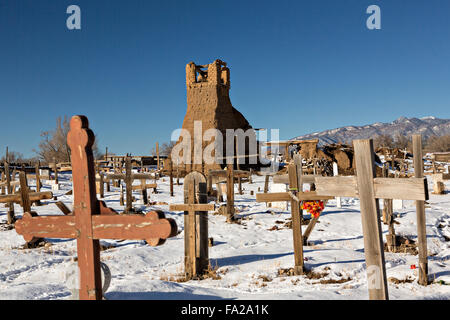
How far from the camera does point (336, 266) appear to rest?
23.2ft

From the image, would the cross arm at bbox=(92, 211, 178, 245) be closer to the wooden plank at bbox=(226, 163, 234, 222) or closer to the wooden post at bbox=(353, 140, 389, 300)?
the wooden post at bbox=(353, 140, 389, 300)

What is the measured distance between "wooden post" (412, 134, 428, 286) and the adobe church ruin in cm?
2861

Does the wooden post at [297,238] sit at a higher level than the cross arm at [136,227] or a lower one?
lower

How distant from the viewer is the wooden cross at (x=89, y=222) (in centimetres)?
300

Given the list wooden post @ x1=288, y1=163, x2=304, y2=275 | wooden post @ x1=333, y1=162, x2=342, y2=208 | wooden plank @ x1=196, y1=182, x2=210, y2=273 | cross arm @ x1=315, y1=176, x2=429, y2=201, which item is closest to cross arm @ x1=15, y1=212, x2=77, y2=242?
cross arm @ x1=315, y1=176, x2=429, y2=201

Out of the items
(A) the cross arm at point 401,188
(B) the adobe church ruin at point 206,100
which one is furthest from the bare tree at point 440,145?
(A) the cross arm at point 401,188

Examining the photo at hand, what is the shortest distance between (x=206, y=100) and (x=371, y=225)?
33078mm

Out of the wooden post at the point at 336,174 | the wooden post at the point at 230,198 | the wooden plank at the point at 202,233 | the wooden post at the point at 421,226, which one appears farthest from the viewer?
the wooden post at the point at 336,174

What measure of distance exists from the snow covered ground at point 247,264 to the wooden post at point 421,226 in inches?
8.6

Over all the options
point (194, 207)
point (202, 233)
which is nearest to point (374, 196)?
point (194, 207)

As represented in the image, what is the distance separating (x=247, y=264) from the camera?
7.75 meters

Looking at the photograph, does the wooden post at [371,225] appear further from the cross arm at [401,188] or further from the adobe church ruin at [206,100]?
the adobe church ruin at [206,100]
